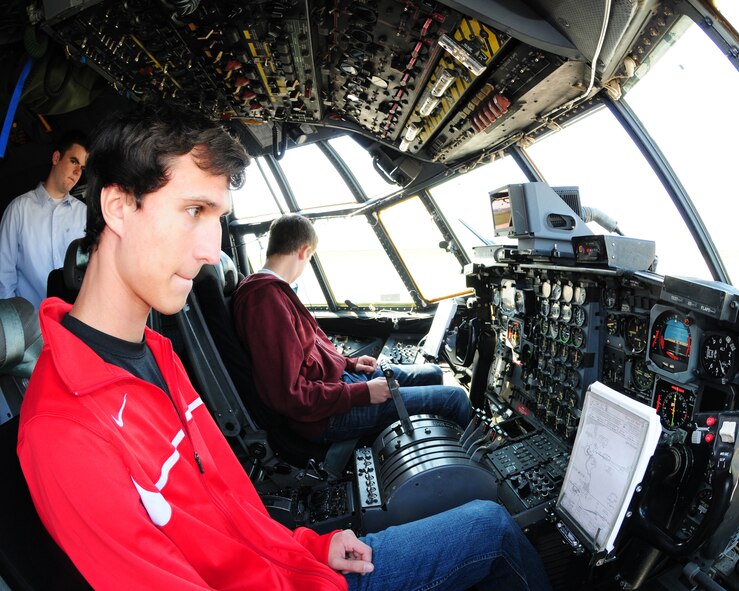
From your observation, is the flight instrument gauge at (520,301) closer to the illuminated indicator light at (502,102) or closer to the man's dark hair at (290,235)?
the illuminated indicator light at (502,102)

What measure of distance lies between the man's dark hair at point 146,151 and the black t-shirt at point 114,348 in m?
0.16

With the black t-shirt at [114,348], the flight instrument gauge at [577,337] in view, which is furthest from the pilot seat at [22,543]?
the flight instrument gauge at [577,337]

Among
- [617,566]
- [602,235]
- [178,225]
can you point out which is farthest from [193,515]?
[602,235]

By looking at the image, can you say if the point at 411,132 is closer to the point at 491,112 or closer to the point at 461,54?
the point at 491,112

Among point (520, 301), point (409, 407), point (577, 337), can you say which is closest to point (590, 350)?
point (577, 337)

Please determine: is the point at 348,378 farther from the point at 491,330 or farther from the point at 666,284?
the point at 666,284

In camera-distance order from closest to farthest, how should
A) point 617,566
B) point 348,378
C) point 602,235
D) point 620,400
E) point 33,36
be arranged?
1. point 620,400
2. point 617,566
3. point 602,235
4. point 33,36
5. point 348,378

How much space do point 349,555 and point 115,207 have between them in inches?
37.2

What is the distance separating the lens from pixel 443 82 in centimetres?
238

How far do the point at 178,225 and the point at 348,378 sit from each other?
1.80 metres

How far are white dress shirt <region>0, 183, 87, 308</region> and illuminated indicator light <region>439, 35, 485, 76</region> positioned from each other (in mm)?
2111

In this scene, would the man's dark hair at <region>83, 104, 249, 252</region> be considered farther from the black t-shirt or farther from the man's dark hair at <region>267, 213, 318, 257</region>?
the man's dark hair at <region>267, 213, 318, 257</region>

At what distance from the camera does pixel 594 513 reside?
4.43 ft

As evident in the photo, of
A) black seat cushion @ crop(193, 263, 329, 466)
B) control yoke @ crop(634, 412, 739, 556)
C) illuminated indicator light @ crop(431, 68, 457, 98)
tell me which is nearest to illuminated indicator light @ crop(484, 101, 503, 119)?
illuminated indicator light @ crop(431, 68, 457, 98)
